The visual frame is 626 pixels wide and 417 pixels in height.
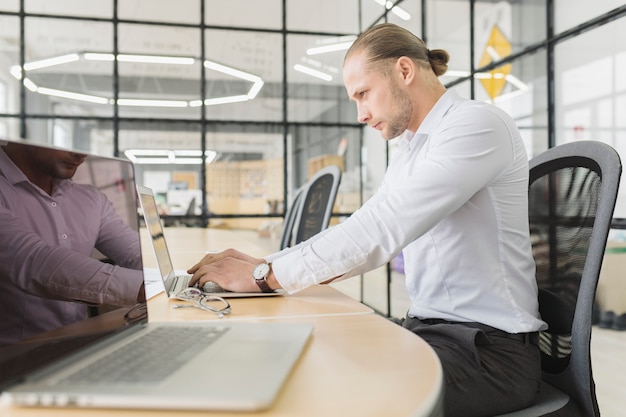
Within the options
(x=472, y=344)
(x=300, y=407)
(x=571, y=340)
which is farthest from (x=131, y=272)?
(x=571, y=340)

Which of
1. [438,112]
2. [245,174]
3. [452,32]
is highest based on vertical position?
[452,32]

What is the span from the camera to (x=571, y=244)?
4.00ft

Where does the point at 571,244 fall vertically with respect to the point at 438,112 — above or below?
below

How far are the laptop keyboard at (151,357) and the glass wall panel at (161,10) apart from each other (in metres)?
6.01

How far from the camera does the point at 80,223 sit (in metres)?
0.76

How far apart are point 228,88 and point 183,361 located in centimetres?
584

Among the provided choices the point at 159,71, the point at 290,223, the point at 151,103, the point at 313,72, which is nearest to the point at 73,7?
the point at 159,71

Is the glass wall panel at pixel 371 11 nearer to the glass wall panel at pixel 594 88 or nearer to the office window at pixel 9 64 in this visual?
the glass wall panel at pixel 594 88

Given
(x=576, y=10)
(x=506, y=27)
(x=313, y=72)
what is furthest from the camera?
(x=313, y=72)

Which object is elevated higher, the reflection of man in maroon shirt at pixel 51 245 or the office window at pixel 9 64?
the office window at pixel 9 64

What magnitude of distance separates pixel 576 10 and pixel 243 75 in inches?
152

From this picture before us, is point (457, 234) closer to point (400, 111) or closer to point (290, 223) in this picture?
point (400, 111)

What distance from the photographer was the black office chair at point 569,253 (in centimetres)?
107

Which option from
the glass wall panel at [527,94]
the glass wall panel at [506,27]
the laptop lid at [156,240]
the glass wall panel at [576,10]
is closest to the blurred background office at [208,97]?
the glass wall panel at [506,27]
